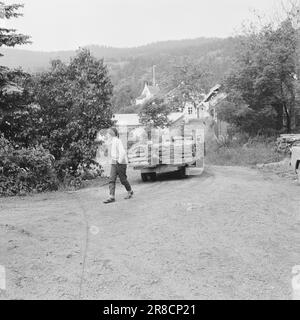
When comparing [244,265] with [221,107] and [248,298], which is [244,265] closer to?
[248,298]

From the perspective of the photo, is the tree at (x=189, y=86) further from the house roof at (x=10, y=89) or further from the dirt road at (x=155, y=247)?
the dirt road at (x=155, y=247)

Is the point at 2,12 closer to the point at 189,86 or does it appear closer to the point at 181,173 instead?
the point at 181,173

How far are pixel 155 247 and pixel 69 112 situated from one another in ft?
32.0

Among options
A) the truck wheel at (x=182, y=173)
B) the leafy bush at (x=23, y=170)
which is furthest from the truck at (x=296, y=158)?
the leafy bush at (x=23, y=170)

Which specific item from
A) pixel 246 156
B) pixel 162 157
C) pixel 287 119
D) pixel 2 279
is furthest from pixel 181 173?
pixel 287 119

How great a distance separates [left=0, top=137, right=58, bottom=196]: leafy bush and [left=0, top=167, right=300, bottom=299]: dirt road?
1.94 meters

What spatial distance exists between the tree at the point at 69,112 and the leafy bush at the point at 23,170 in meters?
1.33

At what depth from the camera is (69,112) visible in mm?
16156

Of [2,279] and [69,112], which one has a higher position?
[69,112]

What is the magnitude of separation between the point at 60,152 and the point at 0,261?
9972mm

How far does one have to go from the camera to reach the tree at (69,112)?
15852mm

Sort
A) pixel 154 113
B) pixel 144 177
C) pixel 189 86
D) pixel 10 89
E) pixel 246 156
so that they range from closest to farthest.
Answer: pixel 10 89, pixel 144 177, pixel 246 156, pixel 154 113, pixel 189 86

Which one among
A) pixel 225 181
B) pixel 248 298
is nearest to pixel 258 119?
pixel 225 181

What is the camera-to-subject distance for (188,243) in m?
7.39
